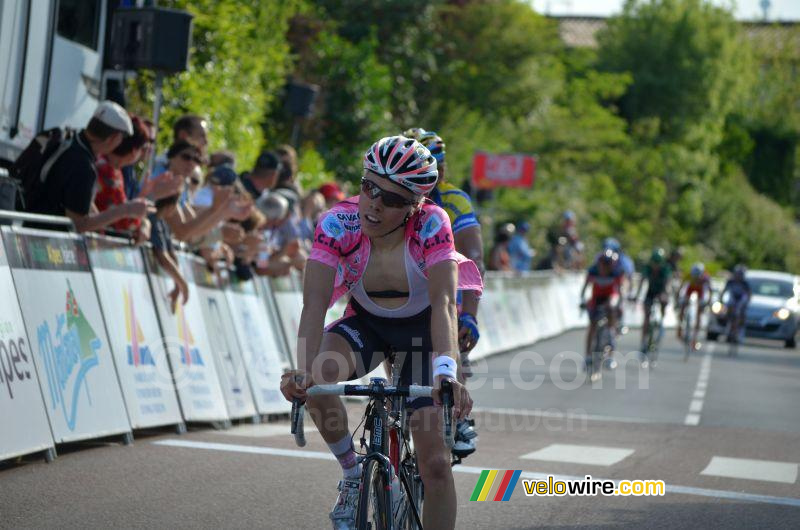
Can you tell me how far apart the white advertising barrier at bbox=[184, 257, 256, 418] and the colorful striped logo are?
2890mm

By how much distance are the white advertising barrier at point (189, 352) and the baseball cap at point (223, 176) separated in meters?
0.80

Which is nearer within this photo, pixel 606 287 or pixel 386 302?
pixel 386 302

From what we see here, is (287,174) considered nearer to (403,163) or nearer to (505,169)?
(403,163)

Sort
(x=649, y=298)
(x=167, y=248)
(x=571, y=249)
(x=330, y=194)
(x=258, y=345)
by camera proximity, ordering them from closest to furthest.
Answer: (x=167, y=248), (x=258, y=345), (x=330, y=194), (x=649, y=298), (x=571, y=249)

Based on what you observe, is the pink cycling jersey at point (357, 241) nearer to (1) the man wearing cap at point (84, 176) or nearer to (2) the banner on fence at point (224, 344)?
(1) the man wearing cap at point (84, 176)

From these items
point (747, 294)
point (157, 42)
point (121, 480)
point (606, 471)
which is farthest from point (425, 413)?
point (747, 294)

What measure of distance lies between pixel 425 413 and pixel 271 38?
19.8 metres

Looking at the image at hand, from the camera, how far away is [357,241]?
19.6 ft

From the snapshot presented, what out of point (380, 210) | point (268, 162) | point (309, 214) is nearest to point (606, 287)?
point (309, 214)

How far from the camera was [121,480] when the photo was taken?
8555mm

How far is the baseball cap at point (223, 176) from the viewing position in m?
11.8

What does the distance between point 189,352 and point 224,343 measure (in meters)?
0.86

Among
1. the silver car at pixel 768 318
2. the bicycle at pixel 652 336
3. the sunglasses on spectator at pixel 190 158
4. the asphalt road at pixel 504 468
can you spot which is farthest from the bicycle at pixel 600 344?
the silver car at pixel 768 318

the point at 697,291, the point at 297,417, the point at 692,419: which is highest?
the point at 297,417
